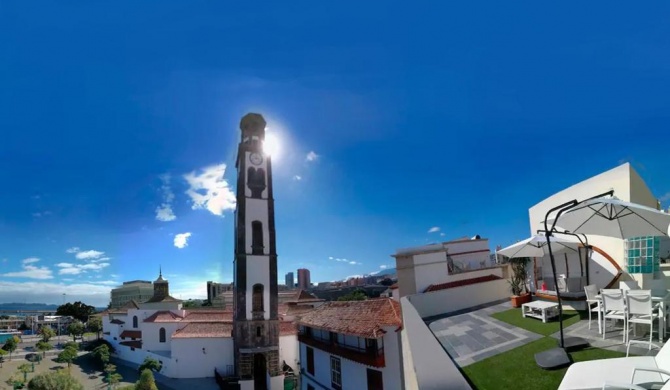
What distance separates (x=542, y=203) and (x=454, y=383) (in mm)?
11566

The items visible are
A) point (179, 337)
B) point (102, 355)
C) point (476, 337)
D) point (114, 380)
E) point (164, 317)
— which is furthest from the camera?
point (164, 317)

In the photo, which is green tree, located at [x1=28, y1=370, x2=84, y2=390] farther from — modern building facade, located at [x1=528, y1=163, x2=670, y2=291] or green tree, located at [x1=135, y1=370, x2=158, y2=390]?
modern building facade, located at [x1=528, y1=163, x2=670, y2=291]

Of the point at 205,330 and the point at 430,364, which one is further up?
the point at 430,364

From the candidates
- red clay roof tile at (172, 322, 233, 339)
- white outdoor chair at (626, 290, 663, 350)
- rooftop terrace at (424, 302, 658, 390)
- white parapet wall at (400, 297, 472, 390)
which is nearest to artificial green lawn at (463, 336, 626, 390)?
rooftop terrace at (424, 302, 658, 390)

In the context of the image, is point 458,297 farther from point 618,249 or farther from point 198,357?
point 198,357

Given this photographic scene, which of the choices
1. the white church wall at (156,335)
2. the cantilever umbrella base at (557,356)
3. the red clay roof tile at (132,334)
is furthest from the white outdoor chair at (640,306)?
the red clay roof tile at (132,334)

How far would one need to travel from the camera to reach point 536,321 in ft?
28.3

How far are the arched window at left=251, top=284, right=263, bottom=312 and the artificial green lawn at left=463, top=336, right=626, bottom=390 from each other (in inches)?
912

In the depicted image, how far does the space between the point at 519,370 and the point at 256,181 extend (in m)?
25.6

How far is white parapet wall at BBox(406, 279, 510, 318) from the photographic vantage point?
451 inches

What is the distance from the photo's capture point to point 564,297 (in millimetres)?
9680

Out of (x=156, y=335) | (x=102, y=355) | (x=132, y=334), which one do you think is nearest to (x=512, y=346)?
(x=156, y=335)

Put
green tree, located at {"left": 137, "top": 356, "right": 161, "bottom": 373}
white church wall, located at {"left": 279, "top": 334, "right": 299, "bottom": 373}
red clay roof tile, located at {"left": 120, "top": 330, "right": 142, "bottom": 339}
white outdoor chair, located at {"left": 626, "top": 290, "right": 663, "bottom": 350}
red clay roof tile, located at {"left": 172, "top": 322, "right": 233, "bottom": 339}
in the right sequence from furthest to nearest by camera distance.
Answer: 1. red clay roof tile, located at {"left": 120, "top": 330, "right": 142, "bottom": 339}
2. green tree, located at {"left": 137, "top": 356, "right": 161, "bottom": 373}
3. red clay roof tile, located at {"left": 172, "top": 322, "right": 233, "bottom": 339}
4. white church wall, located at {"left": 279, "top": 334, "right": 299, "bottom": 373}
5. white outdoor chair, located at {"left": 626, "top": 290, "right": 663, "bottom": 350}

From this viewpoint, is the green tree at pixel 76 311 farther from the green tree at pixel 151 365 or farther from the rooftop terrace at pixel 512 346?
the rooftop terrace at pixel 512 346
